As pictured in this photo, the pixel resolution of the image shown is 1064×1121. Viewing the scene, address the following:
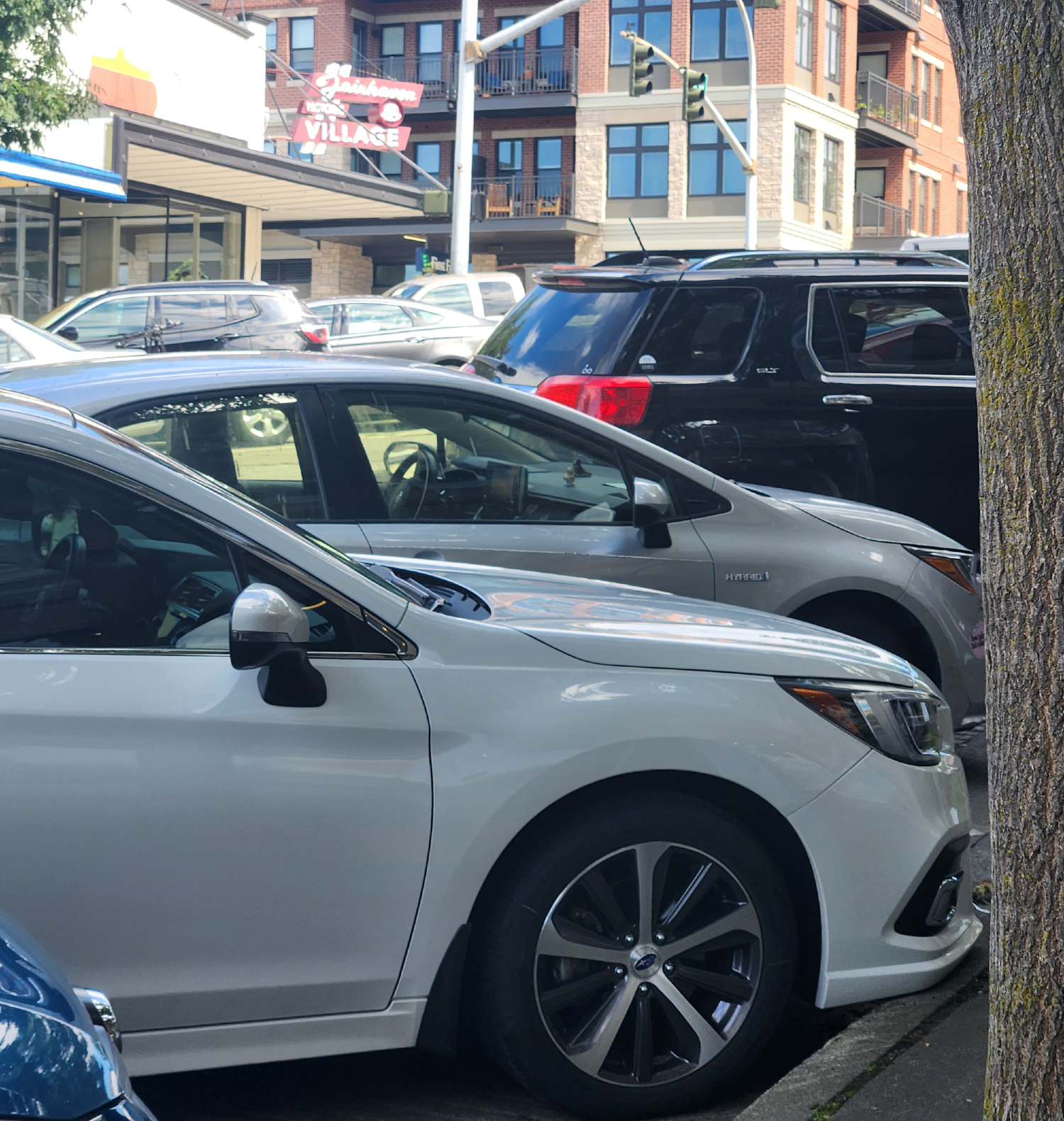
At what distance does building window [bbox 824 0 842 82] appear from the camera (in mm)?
44281

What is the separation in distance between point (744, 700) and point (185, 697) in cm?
120

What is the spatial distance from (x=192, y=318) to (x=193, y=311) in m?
0.10

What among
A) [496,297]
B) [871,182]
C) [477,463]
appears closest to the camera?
[477,463]


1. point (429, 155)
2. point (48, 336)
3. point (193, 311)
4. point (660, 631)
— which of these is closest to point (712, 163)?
point (429, 155)

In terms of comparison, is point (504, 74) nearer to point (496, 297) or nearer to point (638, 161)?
point (638, 161)

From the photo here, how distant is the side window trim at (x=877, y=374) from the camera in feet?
26.2

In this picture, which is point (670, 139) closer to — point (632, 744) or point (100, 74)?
point (100, 74)

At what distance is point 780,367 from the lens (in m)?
7.92

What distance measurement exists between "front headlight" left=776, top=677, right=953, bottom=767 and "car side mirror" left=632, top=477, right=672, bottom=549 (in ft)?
5.45

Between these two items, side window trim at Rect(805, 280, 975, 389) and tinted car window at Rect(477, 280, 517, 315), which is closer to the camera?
side window trim at Rect(805, 280, 975, 389)

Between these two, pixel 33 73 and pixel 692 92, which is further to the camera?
pixel 692 92

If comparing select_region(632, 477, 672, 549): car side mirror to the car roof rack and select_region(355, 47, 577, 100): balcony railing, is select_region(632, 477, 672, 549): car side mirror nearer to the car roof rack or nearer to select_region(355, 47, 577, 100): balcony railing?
the car roof rack

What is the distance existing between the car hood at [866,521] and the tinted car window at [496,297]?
18.6 metres

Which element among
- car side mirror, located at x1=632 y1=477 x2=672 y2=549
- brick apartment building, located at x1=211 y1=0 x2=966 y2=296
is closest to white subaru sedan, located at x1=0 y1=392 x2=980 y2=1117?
car side mirror, located at x1=632 y1=477 x2=672 y2=549
